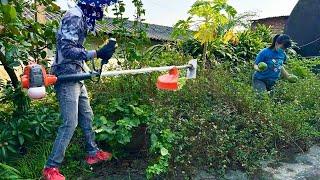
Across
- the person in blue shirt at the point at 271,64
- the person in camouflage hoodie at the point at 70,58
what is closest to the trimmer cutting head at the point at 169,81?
the person in camouflage hoodie at the point at 70,58

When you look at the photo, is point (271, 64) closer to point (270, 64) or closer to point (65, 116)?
point (270, 64)

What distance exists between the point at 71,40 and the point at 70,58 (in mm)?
149

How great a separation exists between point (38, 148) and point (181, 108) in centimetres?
159

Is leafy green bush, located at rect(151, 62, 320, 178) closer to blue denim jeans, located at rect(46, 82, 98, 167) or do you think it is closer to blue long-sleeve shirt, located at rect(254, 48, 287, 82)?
blue long-sleeve shirt, located at rect(254, 48, 287, 82)

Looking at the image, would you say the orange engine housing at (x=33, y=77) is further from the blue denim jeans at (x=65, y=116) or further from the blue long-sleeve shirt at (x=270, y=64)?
the blue long-sleeve shirt at (x=270, y=64)

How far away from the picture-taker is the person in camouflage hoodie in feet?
11.5

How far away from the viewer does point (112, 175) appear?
4.11 metres

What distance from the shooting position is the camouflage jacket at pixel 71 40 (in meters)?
3.49

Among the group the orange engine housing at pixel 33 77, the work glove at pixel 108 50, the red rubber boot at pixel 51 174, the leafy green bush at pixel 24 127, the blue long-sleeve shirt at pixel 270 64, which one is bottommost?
the red rubber boot at pixel 51 174

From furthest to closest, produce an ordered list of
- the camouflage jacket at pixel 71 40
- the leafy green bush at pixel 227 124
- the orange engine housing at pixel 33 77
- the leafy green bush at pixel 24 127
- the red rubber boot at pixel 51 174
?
the leafy green bush at pixel 227 124, the leafy green bush at pixel 24 127, the red rubber boot at pixel 51 174, the camouflage jacket at pixel 71 40, the orange engine housing at pixel 33 77

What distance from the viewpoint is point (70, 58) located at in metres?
3.53

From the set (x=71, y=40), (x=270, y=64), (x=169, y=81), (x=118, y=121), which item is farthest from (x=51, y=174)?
(x=270, y=64)

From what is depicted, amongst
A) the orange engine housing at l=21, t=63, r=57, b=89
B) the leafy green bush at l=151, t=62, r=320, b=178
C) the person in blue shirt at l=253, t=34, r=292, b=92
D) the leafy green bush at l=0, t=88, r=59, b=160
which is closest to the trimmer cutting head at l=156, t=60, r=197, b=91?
the leafy green bush at l=151, t=62, r=320, b=178

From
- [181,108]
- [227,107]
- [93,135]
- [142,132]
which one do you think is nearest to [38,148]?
[93,135]
